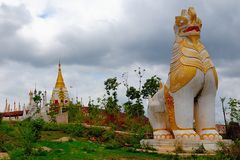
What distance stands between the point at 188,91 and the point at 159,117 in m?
1.85

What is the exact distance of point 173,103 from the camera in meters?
14.0

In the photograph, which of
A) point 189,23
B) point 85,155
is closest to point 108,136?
point 85,155

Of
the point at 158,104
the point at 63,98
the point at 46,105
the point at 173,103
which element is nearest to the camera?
the point at 173,103

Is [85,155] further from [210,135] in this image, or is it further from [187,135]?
[210,135]

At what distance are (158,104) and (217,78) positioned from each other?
8.13ft

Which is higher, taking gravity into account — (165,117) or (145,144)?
(165,117)

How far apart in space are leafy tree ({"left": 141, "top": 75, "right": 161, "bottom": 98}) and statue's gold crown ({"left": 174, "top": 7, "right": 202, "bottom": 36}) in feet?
64.5

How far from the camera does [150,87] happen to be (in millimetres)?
34656

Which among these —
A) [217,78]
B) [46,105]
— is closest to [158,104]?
[217,78]

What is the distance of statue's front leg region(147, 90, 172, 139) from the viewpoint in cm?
1468

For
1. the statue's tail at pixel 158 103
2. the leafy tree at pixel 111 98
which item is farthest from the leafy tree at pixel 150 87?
the statue's tail at pixel 158 103

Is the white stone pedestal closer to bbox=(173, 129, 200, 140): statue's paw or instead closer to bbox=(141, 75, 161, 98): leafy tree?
bbox=(173, 129, 200, 140): statue's paw

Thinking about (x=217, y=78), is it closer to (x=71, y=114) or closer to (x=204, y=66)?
(x=204, y=66)

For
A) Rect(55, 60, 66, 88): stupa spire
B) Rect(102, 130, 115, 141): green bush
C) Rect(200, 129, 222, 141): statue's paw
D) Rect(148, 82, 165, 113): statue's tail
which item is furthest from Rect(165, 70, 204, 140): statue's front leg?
Rect(55, 60, 66, 88): stupa spire
